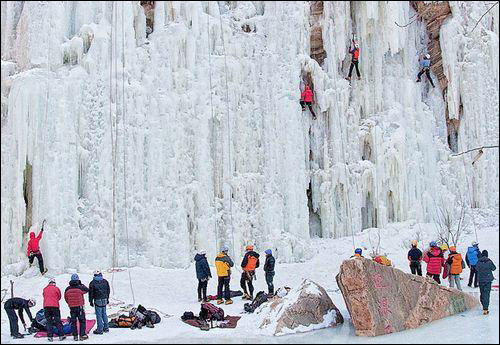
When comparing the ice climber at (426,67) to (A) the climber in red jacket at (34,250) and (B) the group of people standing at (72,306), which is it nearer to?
(A) the climber in red jacket at (34,250)

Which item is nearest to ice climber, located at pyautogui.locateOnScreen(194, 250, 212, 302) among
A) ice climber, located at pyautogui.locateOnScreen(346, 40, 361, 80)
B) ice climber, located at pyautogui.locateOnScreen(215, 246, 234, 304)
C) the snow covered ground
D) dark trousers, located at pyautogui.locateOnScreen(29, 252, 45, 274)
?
ice climber, located at pyautogui.locateOnScreen(215, 246, 234, 304)

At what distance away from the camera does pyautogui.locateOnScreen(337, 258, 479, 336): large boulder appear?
9266 millimetres

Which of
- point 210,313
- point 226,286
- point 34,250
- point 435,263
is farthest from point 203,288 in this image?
point 435,263

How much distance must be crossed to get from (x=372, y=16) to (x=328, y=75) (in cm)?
244

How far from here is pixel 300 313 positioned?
32.8 feet

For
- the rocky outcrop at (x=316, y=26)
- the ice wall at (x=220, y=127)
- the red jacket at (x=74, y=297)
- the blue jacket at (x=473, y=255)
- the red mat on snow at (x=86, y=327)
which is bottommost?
the red mat on snow at (x=86, y=327)

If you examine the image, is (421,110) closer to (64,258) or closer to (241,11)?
(241,11)

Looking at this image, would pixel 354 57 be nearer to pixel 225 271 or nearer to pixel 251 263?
pixel 251 263

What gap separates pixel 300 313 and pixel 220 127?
867 cm

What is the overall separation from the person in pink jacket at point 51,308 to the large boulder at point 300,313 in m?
3.36

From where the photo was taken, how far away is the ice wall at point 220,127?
15.4 meters

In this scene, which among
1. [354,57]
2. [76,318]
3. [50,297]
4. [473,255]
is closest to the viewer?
[50,297]

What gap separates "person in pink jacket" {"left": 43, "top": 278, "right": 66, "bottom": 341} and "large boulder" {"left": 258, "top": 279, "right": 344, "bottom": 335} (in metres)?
3.36

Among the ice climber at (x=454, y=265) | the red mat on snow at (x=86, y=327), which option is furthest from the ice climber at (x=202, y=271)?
the ice climber at (x=454, y=265)
